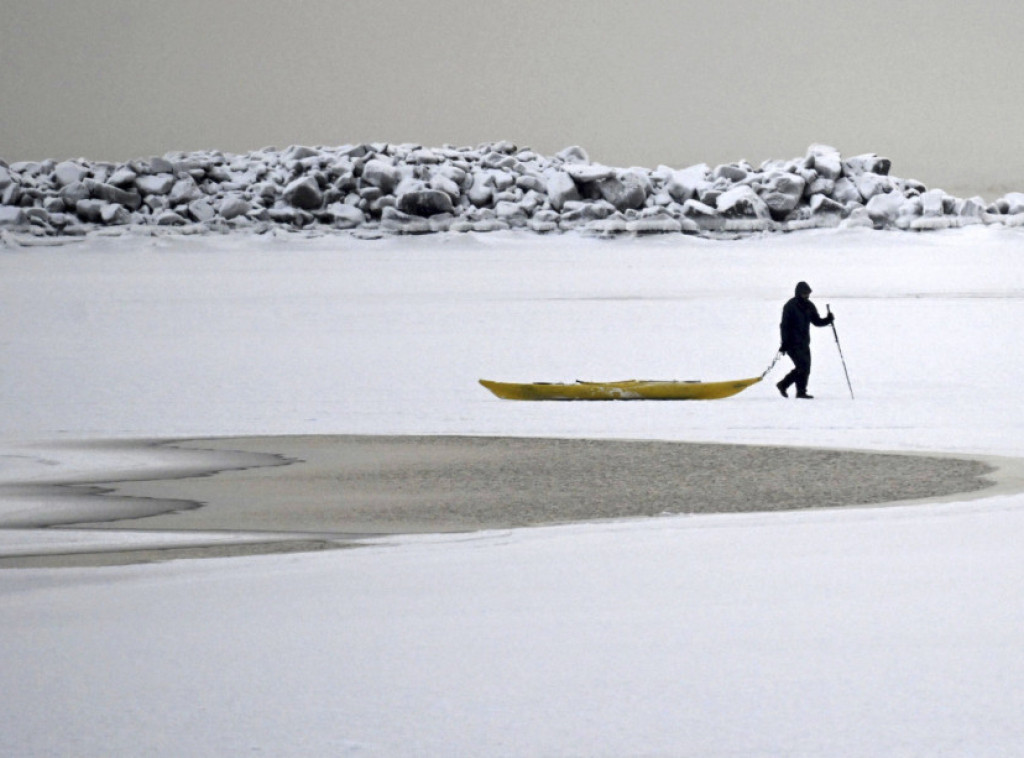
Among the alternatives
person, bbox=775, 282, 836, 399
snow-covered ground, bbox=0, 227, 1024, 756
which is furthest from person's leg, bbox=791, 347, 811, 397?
snow-covered ground, bbox=0, 227, 1024, 756

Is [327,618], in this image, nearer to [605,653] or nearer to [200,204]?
[605,653]

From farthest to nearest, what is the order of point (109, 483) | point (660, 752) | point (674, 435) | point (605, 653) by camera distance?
point (674, 435)
point (109, 483)
point (605, 653)
point (660, 752)

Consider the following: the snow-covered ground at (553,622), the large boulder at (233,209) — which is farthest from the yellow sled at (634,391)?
the large boulder at (233,209)

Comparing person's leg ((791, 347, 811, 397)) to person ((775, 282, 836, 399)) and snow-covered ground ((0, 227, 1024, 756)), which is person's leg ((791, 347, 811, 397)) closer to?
person ((775, 282, 836, 399))

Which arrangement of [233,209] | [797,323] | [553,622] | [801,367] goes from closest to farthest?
[553,622] → [797,323] → [801,367] → [233,209]

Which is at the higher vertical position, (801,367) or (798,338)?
(798,338)

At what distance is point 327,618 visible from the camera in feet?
21.5

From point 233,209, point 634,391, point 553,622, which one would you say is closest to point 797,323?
point 634,391

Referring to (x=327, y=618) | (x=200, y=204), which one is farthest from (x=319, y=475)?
(x=200, y=204)

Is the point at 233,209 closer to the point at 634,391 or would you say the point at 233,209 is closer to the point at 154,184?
the point at 154,184

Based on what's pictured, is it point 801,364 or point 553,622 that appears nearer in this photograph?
point 553,622

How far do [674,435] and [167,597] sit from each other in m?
8.12

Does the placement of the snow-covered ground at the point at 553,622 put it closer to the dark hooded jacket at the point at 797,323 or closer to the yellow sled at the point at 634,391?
the yellow sled at the point at 634,391

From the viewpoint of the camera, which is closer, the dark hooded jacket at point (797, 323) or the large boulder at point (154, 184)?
the dark hooded jacket at point (797, 323)
